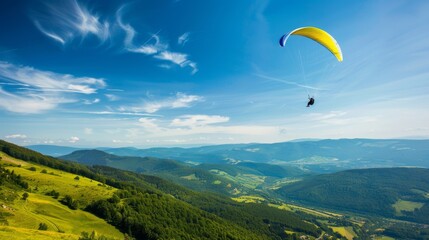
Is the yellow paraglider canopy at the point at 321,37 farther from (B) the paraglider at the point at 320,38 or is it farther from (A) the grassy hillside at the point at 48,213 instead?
(A) the grassy hillside at the point at 48,213

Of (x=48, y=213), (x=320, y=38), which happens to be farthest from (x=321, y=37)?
(x=48, y=213)

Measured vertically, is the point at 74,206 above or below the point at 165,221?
above

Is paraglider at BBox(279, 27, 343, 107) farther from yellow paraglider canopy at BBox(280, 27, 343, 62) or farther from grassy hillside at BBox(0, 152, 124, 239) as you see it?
grassy hillside at BBox(0, 152, 124, 239)

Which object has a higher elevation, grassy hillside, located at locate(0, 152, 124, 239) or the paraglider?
the paraglider

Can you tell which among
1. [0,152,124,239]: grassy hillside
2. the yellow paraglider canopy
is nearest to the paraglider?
the yellow paraglider canopy

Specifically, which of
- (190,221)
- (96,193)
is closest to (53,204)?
(96,193)

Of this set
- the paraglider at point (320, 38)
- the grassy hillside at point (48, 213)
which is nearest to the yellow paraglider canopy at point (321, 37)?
the paraglider at point (320, 38)

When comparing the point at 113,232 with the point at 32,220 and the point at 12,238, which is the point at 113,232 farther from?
the point at 12,238
